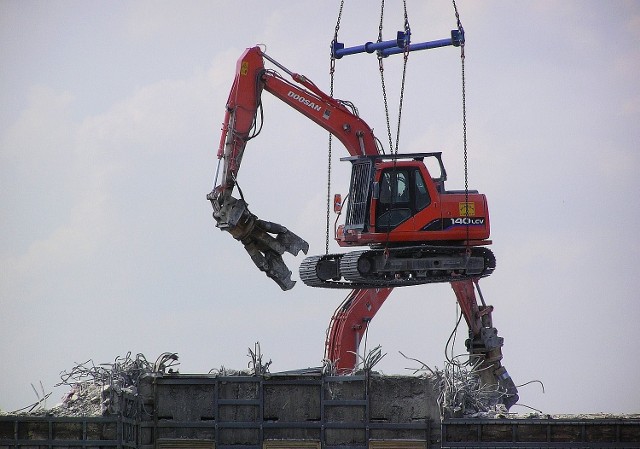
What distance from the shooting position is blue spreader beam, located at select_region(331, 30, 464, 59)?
35531mm

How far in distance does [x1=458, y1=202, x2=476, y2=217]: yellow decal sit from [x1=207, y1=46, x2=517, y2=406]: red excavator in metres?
0.02

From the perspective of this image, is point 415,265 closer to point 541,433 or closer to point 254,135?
point 254,135

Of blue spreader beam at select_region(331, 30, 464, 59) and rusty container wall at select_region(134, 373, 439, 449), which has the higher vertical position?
blue spreader beam at select_region(331, 30, 464, 59)


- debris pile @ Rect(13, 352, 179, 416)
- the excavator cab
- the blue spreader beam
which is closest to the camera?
debris pile @ Rect(13, 352, 179, 416)

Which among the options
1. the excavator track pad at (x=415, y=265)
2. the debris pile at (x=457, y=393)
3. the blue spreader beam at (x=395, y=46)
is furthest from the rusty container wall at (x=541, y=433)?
the blue spreader beam at (x=395, y=46)

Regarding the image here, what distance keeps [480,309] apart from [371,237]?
4730mm

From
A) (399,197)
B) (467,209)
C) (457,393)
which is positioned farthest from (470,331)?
(457,393)

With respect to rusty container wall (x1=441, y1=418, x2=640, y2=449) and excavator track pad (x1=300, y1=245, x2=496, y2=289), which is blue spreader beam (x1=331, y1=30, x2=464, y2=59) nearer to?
excavator track pad (x1=300, y1=245, x2=496, y2=289)

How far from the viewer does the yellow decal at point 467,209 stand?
3353 cm

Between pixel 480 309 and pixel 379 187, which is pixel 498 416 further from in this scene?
pixel 480 309

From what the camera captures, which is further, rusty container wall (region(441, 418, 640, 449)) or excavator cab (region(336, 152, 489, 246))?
excavator cab (region(336, 152, 489, 246))

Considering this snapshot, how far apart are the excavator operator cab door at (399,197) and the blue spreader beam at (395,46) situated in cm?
383

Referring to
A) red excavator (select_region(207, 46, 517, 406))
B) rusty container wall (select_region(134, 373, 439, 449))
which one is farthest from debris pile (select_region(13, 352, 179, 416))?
red excavator (select_region(207, 46, 517, 406))

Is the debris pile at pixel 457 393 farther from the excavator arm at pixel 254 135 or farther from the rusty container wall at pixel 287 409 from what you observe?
the excavator arm at pixel 254 135
